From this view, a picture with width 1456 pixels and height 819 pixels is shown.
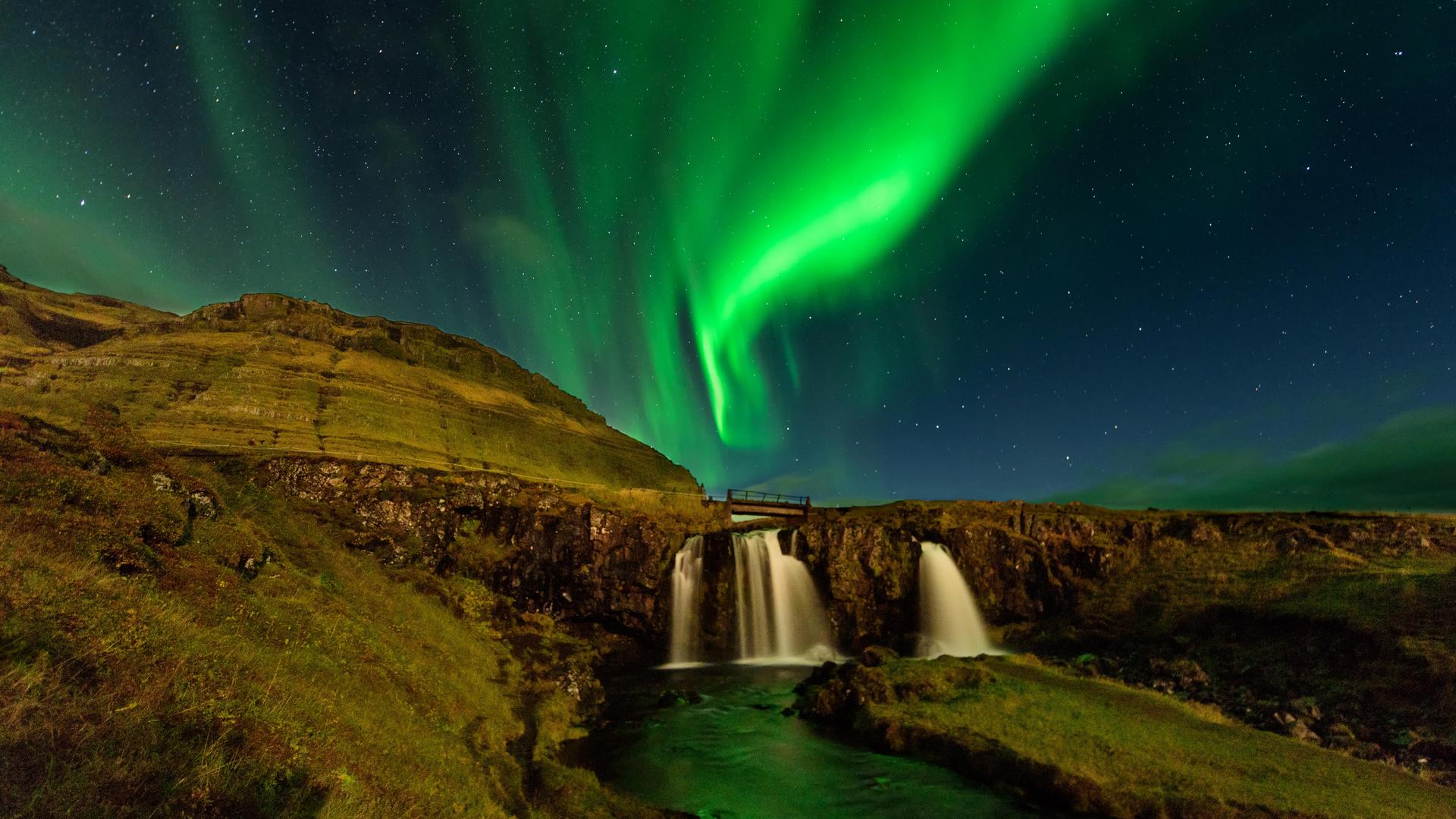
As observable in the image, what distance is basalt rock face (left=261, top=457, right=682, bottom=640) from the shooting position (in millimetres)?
38812

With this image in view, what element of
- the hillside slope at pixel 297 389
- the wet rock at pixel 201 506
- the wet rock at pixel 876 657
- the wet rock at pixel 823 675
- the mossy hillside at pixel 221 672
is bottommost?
the wet rock at pixel 823 675

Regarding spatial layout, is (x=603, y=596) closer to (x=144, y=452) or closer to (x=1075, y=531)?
(x=144, y=452)

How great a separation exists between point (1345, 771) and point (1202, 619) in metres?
21.9

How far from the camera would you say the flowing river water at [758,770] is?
1755cm

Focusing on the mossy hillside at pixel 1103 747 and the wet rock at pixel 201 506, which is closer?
the mossy hillside at pixel 1103 747

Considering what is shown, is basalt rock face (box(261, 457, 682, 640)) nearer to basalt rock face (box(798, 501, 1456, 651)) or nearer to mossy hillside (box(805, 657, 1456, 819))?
basalt rock face (box(798, 501, 1456, 651))

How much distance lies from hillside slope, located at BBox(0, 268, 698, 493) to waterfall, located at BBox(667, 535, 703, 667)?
36.9 metres

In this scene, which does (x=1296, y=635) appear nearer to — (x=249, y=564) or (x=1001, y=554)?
(x=1001, y=554)

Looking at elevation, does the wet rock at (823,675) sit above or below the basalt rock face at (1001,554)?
below

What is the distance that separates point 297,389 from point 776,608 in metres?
110

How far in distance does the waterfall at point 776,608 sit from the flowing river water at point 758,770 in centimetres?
1565

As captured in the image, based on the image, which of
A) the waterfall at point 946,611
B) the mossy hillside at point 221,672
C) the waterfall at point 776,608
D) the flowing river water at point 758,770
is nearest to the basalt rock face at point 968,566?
the waterfall at point 946,611

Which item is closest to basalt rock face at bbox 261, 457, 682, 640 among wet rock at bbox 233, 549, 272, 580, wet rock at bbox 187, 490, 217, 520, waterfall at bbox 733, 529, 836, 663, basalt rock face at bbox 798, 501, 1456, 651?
waterfall at bbox 733, 529, 836, 663

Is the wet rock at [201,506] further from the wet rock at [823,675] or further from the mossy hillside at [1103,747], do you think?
the wet rock at [823,675]
